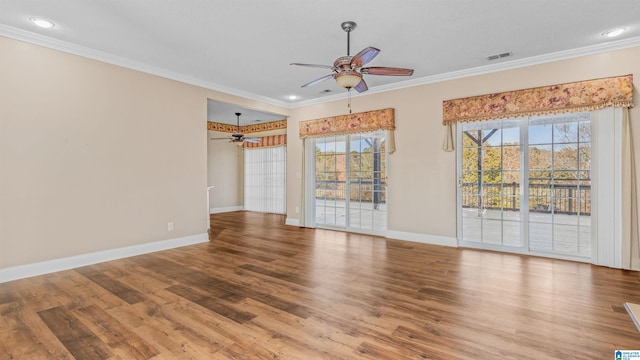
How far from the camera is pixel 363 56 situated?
3.12 meters

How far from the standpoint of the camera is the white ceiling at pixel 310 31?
3.08 metres

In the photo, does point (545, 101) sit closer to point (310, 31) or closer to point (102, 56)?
point (310, 31)

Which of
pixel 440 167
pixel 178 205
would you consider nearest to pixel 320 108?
pixel 440 167

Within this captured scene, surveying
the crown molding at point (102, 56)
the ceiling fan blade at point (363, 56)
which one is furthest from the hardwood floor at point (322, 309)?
the crown molding at point (102, 56)

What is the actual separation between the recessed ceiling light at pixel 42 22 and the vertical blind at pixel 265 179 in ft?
20.0

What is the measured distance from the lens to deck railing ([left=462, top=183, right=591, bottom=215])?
14.1 feet

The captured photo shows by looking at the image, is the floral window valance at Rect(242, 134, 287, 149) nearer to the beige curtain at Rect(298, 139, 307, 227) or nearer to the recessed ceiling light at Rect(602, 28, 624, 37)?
the beige curtain at Rect(298, 139, 307, 227)

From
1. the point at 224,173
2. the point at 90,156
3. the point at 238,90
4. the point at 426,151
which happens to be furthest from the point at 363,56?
the point at 224,173

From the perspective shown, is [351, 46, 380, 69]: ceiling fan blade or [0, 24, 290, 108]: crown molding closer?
[351, 46, 380, 69]: ceiling fan blade

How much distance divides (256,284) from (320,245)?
203 centimetres

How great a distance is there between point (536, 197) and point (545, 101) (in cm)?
141

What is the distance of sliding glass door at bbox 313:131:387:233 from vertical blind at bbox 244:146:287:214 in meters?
2.33

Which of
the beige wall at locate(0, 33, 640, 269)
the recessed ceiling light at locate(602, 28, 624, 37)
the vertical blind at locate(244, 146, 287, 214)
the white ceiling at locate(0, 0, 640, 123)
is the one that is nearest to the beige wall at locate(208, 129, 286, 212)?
the vertical blind at locate(244, 146, 287, 214)

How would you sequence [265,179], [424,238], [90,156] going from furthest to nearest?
[265,179] → [424,238] → [90,156]
